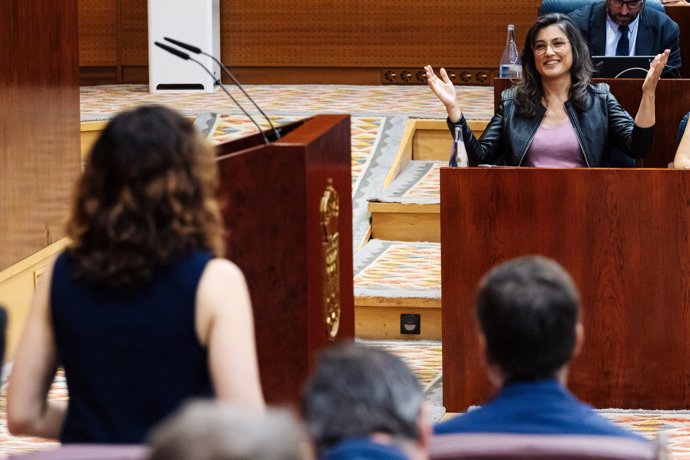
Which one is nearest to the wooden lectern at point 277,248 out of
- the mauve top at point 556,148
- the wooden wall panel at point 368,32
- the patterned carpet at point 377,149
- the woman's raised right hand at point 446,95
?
the patterned carpet at point 377,149

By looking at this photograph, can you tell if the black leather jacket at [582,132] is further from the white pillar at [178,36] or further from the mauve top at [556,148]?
the white pillar at [178,36]

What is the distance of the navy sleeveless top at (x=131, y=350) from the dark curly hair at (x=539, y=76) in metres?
3.21

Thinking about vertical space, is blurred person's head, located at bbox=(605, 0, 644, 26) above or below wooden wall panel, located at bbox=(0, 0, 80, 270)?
above

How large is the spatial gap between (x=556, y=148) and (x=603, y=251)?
620mm

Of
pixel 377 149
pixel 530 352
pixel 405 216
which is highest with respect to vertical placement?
pixel 530 352

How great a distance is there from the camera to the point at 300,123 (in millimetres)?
3590

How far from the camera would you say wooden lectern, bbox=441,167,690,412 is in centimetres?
454

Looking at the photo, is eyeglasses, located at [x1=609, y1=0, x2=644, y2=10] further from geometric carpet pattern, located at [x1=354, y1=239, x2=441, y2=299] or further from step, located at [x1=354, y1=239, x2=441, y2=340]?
step, located at [x1=354, y1=239, x2=441, y2=340]

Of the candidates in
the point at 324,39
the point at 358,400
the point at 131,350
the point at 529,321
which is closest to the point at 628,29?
the point at 324,39

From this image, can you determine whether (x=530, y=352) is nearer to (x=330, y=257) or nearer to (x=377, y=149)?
(x=330, y=257)

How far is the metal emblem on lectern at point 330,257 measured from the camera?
3213 mm

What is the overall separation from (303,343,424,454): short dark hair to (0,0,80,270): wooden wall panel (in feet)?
12.7

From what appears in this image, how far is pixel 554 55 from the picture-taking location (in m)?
5.07

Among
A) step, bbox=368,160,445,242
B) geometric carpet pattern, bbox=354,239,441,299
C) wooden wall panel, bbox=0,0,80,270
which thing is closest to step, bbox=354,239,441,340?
geometric carpet pattern, bbox=354,239,441,299
